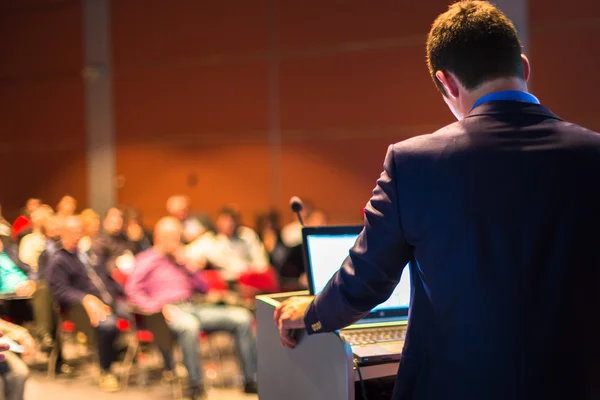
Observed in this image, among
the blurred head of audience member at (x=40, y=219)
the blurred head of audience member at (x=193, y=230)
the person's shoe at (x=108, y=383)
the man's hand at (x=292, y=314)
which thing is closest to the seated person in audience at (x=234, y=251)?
the blurred head of audience member at (x=193, y=230)

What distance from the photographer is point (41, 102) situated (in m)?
10.9

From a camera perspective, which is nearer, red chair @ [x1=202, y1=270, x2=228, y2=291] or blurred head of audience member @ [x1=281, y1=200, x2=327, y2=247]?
red chair @ [x1=202, y1=270, x2=228, y2=291]

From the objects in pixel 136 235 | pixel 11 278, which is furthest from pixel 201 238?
pixel 11 278

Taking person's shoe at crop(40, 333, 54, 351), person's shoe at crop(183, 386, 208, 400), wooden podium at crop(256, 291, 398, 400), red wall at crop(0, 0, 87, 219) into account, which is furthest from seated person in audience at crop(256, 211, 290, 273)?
red wall at crop(0, 0, 87, 219)

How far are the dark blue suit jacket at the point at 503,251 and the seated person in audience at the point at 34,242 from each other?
5947 millimetres

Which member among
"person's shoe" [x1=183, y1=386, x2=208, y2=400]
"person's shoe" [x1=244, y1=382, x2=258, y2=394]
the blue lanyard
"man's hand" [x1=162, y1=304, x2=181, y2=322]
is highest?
the blue lanyard

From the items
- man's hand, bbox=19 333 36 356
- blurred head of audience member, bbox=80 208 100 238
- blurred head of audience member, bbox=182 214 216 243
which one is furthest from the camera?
blurred head of audience member, bbox=182 214 216 243

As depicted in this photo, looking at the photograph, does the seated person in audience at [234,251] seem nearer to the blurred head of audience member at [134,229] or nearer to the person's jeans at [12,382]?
the blurred head of audience member at [134,229]

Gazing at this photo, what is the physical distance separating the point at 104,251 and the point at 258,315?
13.4 ft

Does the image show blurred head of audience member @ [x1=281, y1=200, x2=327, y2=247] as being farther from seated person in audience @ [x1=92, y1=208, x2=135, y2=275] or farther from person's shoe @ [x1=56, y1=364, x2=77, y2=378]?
person's shoe @ [x1=56, y1=364, x2=77, y2=378]

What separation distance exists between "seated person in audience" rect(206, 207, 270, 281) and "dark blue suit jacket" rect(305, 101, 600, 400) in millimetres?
5011

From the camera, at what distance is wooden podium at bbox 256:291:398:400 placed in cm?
184

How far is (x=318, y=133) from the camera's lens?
8359 mm

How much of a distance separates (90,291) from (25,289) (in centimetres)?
56
